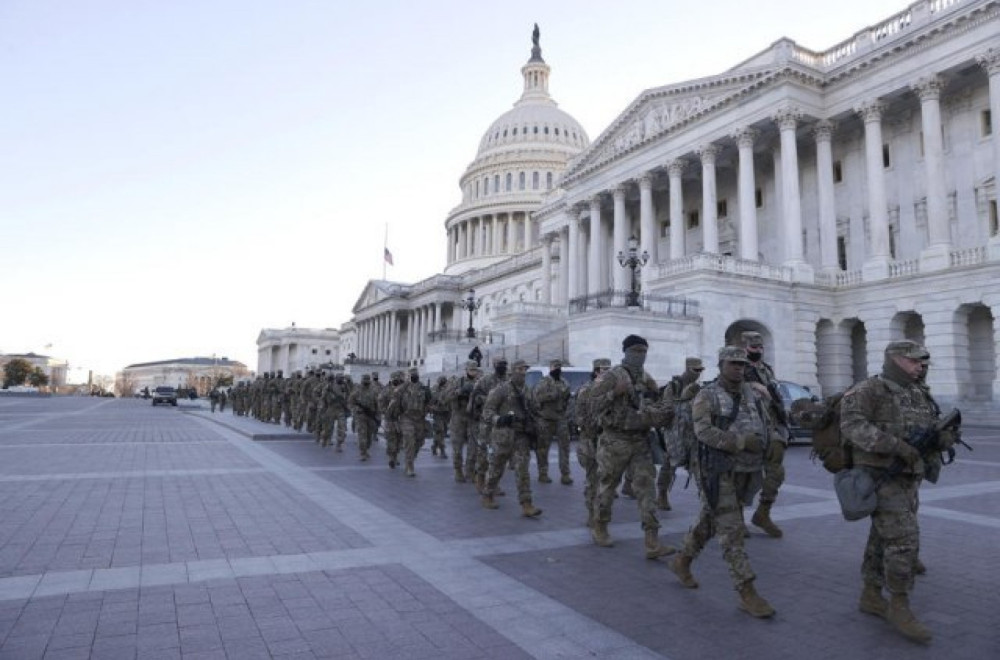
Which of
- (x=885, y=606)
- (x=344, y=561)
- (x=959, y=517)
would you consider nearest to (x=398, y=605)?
(x=344, y=561)

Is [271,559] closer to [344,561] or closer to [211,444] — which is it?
[344,561]

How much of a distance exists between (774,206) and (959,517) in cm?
3251

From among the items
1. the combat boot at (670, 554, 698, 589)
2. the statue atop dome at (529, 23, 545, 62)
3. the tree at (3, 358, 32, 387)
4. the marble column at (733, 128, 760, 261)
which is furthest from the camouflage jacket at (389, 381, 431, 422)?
the tree at (3, 358, 32, 387)

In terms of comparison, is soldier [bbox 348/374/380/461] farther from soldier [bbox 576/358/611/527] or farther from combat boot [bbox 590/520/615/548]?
combat boot [bbox 590/520/615/548]

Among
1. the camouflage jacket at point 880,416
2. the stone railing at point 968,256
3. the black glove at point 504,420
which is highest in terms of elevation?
the stone railing at point 968,256

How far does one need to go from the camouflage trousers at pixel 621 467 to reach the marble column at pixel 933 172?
26809mm

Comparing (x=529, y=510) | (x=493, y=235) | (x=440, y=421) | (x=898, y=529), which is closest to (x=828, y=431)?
(x=898, y=529)

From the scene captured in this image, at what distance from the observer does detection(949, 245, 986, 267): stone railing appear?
26.3 meters

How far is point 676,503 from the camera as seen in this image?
31.1 feet

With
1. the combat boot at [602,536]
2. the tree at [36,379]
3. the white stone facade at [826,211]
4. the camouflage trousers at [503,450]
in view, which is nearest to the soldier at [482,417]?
the camouflage trousers at [503,450]

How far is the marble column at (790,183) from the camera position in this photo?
1264 inches

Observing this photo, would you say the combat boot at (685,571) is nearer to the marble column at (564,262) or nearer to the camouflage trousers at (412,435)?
the camouflage trousers at (412,435)

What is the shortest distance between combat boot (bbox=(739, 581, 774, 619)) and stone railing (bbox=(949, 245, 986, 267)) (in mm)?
27388

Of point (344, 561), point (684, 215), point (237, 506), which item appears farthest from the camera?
point (684, 215)
